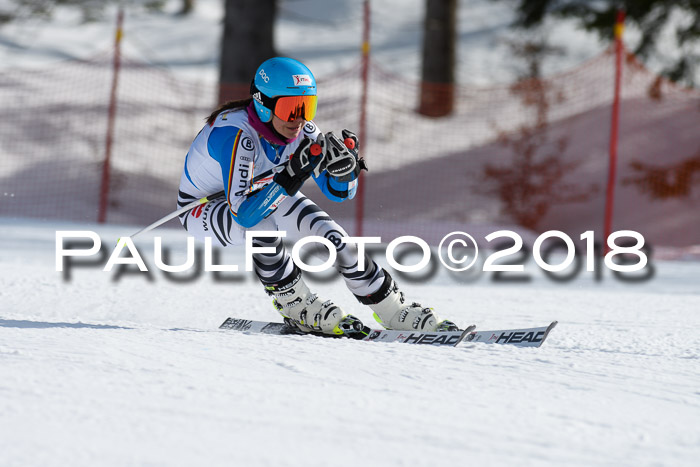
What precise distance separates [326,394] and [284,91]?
165 cm

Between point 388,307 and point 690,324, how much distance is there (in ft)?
5.86

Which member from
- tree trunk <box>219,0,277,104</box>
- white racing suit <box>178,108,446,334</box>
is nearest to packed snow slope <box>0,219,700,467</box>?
white racing suit <box>178,108,446,334</box>

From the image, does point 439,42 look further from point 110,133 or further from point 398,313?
point 398,313

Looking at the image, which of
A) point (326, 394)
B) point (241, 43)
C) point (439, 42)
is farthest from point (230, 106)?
point (439, 42)

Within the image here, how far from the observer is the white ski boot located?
→ 409cm

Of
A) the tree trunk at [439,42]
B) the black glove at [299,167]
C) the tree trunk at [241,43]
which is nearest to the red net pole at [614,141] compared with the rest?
the tree trunk at [241,43]

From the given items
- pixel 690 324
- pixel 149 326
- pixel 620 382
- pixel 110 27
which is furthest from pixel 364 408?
pixel 110 27

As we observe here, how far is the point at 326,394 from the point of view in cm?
284

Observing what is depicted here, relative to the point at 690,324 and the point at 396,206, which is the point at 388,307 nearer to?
the point at 690,324

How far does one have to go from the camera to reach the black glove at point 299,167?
3723 mm

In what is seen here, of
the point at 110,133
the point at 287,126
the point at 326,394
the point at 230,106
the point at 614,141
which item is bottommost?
the point at 326,394

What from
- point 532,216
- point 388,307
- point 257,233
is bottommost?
point 388,307

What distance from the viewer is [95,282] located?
563 cm

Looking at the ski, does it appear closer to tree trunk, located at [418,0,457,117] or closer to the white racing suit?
the white racing suit
